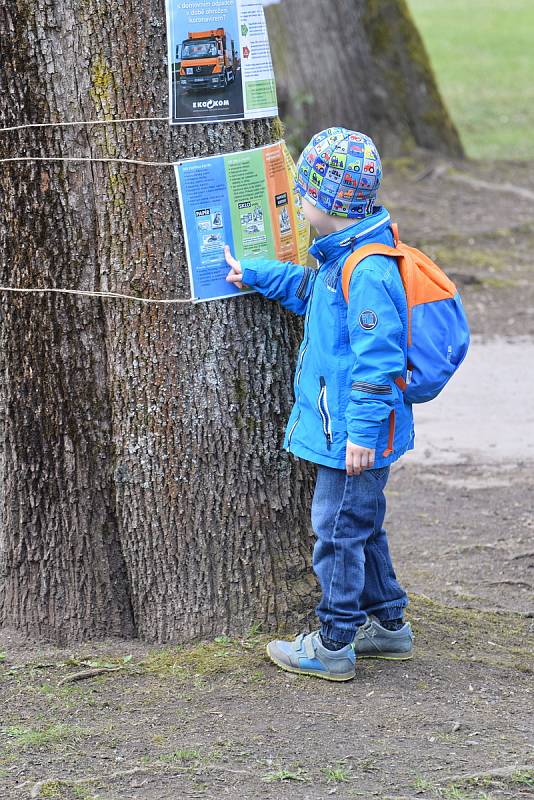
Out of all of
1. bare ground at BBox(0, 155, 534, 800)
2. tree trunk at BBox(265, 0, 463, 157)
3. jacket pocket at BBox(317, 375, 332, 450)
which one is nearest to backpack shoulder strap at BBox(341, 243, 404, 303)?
jacket pocket at BBox(317, 375, 332, 450)

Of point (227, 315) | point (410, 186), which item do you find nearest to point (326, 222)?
point (227, 315)

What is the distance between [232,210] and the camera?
11.7ft

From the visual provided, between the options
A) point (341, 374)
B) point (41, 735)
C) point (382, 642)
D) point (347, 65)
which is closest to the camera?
point (41, 735)

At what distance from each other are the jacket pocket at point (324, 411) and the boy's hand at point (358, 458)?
0.09m

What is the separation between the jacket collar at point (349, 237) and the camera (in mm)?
3406

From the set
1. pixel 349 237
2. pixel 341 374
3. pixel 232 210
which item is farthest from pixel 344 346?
pixel 232 210

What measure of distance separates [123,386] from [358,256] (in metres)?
0.84

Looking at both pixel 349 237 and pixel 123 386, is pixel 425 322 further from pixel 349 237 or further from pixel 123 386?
pixel 123 386

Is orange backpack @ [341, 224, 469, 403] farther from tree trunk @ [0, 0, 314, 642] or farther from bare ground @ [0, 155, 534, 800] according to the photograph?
bare ground @ [0, 155, 534, 800]

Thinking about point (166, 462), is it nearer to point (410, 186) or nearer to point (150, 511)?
point (150, 511)

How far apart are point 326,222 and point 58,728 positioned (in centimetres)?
166

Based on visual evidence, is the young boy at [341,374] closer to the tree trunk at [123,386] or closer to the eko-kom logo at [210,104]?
the tree trunk at [123,386]

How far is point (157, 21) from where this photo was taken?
3.36 meters

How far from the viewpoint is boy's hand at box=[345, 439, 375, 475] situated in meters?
3.33
